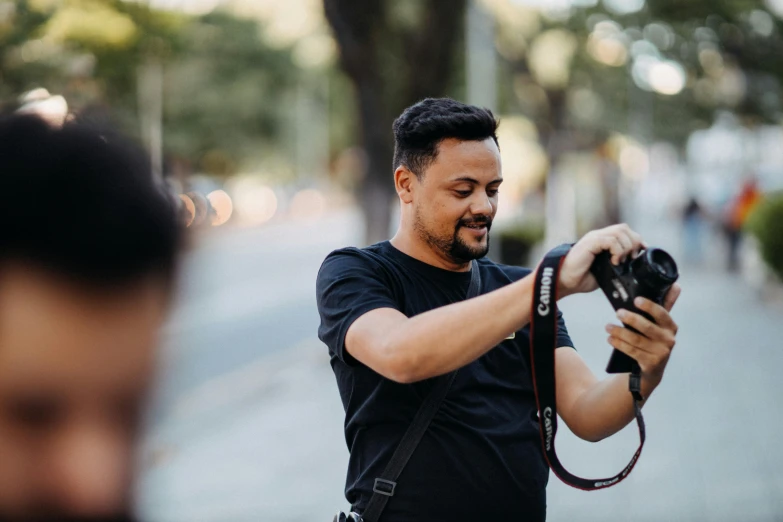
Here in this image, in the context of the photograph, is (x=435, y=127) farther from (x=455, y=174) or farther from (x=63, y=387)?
(x=63, y=387)

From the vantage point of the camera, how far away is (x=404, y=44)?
11.8 metres

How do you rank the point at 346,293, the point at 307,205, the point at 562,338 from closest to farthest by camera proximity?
the point at 346,293, the point at 562,338, the point at 307,205

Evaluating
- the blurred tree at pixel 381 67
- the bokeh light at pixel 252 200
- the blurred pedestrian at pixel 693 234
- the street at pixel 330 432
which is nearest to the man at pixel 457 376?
the street at pixel 330 432

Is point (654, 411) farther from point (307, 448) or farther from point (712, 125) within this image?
point (712, 125)

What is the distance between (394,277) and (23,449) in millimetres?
1293

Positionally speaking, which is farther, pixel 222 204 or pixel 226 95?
pixel 226 95

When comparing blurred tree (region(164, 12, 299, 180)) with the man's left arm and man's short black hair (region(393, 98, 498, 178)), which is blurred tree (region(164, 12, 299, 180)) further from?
the man's left arm

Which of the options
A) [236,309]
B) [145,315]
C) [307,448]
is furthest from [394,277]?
[236,309]

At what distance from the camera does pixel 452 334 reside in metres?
1.85

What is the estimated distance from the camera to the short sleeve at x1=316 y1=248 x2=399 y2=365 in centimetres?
211

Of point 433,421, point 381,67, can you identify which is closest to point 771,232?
point 381,67

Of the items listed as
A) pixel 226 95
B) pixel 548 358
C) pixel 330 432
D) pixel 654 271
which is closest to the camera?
pixel 654 271

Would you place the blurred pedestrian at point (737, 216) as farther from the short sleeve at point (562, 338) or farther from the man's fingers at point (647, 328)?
the man's fingers at point (647, 328)

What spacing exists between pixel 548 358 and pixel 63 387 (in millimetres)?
1201
